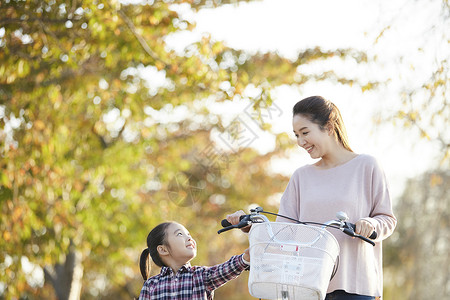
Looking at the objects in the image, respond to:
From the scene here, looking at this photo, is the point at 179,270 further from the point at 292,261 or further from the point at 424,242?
the point at 424,242

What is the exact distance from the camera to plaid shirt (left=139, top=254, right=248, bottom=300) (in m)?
3.31

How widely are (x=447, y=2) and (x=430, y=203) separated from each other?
905cm

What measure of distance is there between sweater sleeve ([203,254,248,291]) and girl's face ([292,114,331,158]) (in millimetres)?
647

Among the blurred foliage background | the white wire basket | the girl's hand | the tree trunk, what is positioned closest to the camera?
the white wire basket

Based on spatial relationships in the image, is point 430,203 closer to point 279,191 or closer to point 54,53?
point 279,191

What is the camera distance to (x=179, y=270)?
3.48m

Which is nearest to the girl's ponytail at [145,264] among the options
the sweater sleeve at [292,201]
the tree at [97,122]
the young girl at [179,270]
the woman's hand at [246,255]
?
the young girl at [179,270]

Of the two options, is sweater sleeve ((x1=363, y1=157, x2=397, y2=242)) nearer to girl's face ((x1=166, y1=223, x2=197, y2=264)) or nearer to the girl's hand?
the girl's hand

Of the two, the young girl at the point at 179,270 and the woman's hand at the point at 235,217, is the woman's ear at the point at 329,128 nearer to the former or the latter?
the woman's hand at the point at 235,217

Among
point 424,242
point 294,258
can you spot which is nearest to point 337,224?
point 294,258

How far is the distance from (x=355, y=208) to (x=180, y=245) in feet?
3.31

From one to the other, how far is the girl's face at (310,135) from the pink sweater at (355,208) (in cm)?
13

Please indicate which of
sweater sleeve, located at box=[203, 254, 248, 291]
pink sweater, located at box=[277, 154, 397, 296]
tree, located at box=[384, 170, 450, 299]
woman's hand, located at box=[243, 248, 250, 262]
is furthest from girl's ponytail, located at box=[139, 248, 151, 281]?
tree, located at box=[384, 170, 450, 299]

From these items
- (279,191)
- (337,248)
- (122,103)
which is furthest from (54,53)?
(279,191)
